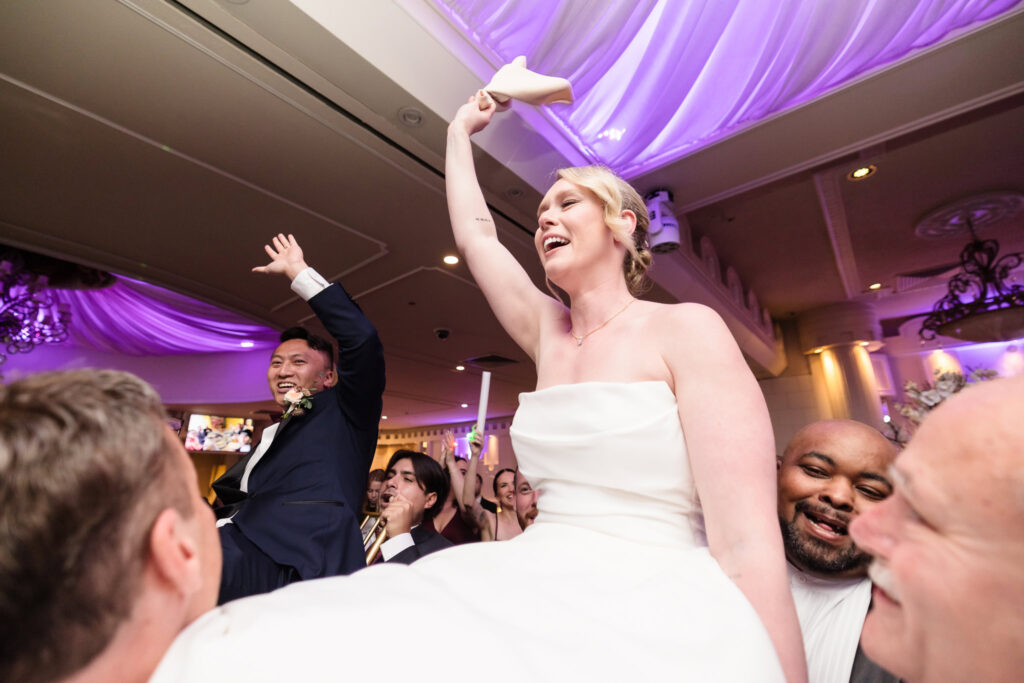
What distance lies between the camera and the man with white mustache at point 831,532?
4.09 feet

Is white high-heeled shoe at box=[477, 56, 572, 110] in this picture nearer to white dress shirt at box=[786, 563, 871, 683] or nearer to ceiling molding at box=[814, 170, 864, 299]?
white dress shirt at box=[786, 563, 871, 683]

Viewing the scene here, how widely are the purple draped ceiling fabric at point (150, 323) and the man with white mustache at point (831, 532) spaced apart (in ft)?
24.0

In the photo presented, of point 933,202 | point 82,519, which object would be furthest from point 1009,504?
point 933,202

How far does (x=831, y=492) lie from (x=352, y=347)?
1739mm

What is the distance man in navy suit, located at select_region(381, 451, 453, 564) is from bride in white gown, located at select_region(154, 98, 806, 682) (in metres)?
1.63

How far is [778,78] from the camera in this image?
310cm

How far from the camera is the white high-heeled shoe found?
5.71ft

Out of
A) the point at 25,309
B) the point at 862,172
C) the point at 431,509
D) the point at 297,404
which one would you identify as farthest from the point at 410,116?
the point at 25,309

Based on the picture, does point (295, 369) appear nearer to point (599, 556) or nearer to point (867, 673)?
point (599, 556)

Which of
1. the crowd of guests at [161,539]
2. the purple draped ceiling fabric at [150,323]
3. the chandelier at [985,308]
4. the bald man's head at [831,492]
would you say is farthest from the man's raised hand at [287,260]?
the chandelier at [985,308]

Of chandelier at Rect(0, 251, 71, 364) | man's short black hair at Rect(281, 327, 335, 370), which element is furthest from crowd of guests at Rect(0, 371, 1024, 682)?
chandelier at Rect(0, 251, 71, 364)

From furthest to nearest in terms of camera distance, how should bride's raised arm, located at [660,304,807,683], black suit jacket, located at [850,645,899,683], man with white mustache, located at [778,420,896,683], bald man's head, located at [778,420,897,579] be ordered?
1. bald man's head, located at [778,420,897,579]
2. man with white mustache, located at [778,420,896,683]
3. black suit jacket, located at [850,645,899,683]
4. bride's raised arm, located at [660,304,807,683]

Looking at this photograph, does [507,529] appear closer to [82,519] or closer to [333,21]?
[333,21]

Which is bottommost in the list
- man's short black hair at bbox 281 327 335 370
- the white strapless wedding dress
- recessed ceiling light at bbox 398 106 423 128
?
the white strapless wedding dress
